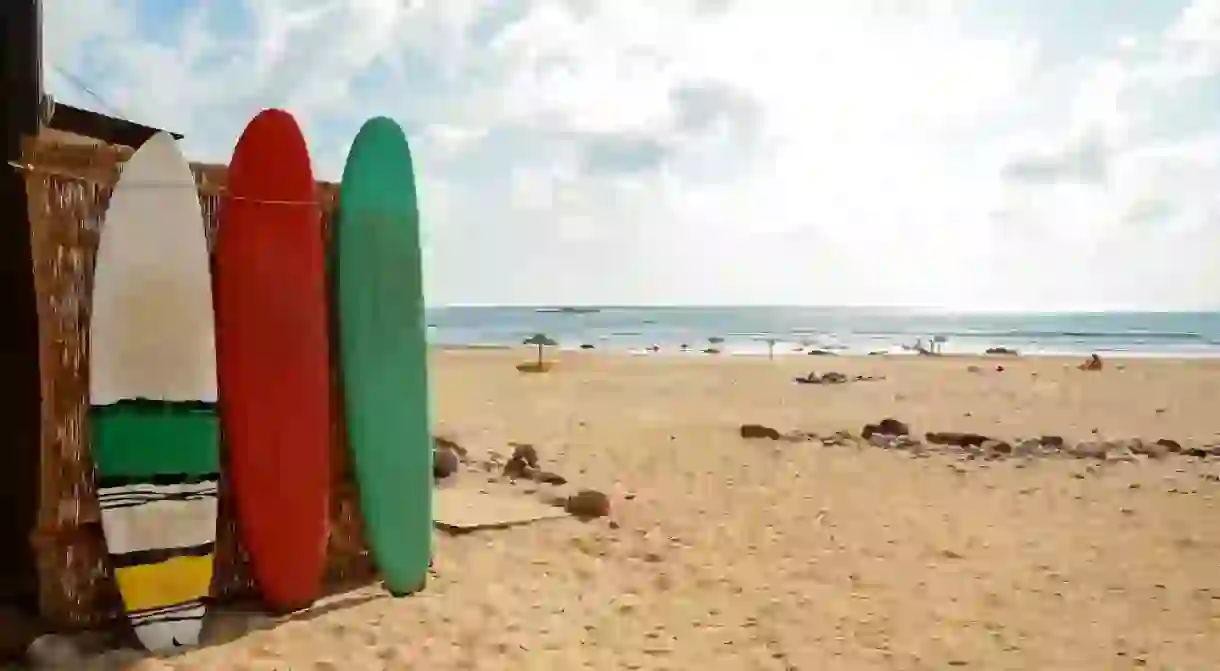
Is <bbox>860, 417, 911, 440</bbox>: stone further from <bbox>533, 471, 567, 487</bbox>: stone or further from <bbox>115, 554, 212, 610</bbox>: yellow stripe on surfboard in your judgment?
<bbox>115, 554, 212, 610</bbox>: yellow stripe on surfboard

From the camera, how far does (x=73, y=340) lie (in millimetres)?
3234

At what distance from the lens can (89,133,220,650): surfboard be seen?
127 inches

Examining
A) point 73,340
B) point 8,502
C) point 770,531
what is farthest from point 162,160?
point 770,531

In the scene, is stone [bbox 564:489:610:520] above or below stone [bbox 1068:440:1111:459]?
above

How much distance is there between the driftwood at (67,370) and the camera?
316cm

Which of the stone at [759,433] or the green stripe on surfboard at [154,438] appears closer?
the green stripe on surfboard at [154,438]

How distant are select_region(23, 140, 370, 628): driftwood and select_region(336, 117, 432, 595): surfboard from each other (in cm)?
91

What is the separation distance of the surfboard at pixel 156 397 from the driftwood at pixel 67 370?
6 cm

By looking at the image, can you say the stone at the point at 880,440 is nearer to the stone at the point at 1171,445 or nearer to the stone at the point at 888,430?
the stone at the point at 888,430


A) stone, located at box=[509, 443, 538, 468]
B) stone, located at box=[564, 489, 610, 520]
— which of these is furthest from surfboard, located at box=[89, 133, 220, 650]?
stone, located at box=[509, 443, 538, 468]

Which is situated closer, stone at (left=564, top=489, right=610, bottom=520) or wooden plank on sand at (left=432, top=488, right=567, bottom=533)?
wooden plank on sand at (left=432, top=488, right=567, bottom=533)

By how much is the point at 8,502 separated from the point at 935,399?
12345 millimetres

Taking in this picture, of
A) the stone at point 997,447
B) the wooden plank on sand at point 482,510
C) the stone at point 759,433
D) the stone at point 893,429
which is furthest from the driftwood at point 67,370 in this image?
the stone at point 893,429

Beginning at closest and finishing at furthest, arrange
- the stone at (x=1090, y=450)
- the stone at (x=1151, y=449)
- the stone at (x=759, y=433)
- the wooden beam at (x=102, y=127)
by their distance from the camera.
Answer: the wooden beam at (x=102, y=127), the stone at (x=1090, y=450), the stone at (x=1151, y=449), the stone at (x=759, y=433)
